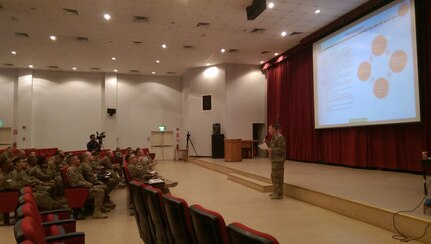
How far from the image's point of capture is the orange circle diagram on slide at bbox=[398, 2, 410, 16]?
20.9 ft

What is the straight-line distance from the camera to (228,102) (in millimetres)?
13594

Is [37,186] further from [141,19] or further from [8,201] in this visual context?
[141,19]

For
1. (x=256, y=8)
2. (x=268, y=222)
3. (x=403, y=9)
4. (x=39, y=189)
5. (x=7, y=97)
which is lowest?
(x=268, y=222)

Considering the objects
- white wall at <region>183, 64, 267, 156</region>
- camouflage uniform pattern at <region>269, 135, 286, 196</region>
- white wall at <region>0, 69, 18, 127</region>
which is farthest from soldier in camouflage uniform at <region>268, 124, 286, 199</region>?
white wall at <region>0, 69, 18, 127</region>

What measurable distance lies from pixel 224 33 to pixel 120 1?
365cm

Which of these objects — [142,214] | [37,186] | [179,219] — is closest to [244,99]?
[37,186]

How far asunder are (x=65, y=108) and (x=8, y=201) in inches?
467

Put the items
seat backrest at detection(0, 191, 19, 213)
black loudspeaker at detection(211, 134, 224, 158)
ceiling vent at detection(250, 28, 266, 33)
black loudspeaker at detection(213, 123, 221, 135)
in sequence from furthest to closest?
black loudspeaker at detection(213, 123, 221, 135) < black loudspeaker at detection(211, 134, 224, 158) < ceiling vent at detection(250, 28, 266, 33) < seat backrest at detection(0, 191, 19, 213)

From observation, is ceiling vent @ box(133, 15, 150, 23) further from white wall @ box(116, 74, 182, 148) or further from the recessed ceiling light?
white wall @ box(116, 74, 182, 148)

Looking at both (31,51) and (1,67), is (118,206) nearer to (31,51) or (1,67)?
(31,51)

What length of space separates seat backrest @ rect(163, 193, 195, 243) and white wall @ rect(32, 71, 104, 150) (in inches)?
586

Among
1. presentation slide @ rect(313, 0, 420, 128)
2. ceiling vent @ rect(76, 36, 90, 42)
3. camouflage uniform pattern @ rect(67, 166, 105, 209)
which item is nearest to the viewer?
camouflage uniform pattern @ rect(67, 166, 105, 209)

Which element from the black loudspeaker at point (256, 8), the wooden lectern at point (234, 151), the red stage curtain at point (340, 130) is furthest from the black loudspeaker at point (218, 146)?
the black loudspeaker at point (256, 8)

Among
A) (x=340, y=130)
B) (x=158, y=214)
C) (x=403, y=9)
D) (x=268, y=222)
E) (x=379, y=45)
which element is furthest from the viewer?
(x=340, y=130)
